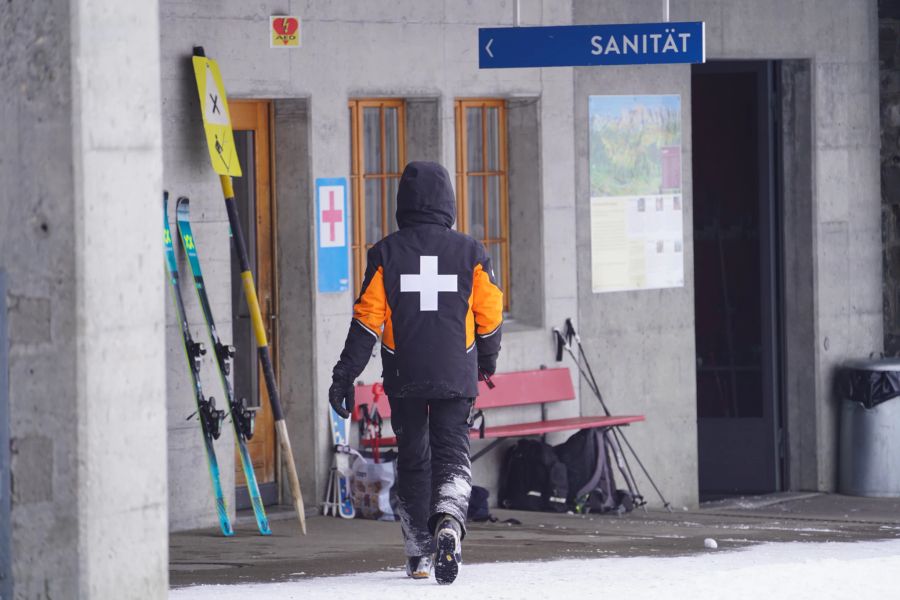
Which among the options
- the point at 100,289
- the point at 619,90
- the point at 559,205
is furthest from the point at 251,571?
Result: the point at 619,90

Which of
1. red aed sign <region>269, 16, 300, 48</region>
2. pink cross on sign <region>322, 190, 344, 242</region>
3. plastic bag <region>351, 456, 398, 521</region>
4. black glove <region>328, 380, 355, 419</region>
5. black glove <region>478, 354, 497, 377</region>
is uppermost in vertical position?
red aed sign <region>269, 16, 300, 48</region>

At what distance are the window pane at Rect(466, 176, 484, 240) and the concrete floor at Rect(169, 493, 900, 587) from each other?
177 cm

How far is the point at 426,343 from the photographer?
7.09 metres

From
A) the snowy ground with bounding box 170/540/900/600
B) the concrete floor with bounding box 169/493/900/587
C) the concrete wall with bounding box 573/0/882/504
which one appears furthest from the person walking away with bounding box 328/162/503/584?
the concrete wall with bounding box 573/0/882/504

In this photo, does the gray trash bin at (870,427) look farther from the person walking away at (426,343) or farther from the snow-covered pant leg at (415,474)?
the snow-covered pant leg at (415,474)

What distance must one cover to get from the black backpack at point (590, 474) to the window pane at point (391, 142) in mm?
2048

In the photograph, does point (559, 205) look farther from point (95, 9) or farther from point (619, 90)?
point (95, 9)

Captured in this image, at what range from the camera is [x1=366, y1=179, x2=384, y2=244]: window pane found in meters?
11.3

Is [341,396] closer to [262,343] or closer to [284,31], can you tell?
[262,343]

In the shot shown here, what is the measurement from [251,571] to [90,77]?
3383mm

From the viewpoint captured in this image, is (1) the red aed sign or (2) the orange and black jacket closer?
(2) the orange and black jacket

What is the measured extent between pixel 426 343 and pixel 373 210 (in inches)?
170

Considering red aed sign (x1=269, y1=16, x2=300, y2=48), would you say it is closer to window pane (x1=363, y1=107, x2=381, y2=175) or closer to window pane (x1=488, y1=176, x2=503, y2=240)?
window pane (x1=363, y1=107, x2=381, y2=175)

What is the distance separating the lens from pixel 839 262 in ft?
44.9
